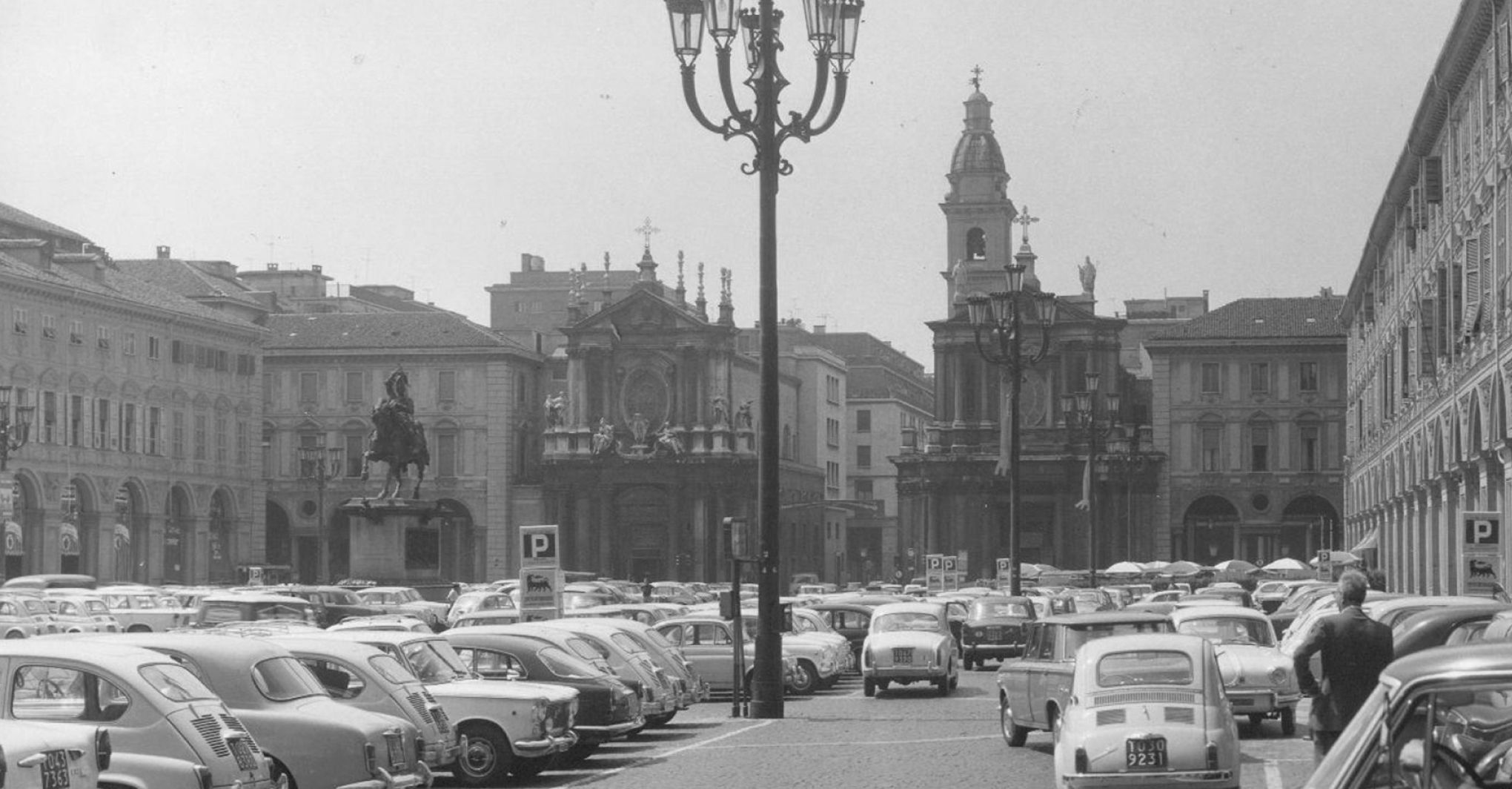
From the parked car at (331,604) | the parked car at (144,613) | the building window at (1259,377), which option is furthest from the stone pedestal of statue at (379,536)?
the building window at (1259,377)

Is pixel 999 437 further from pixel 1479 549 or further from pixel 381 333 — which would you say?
pixel 1479 549

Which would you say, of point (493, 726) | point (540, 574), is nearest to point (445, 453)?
point (540, 574)

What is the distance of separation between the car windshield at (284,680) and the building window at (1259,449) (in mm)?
98261


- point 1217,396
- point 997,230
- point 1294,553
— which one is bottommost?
point 1294,553

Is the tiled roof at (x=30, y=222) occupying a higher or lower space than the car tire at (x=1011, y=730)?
higher

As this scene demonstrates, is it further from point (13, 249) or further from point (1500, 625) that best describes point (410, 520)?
point (1500, 625)

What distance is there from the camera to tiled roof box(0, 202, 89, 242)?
3406 inches

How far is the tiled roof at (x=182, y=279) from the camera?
105 m

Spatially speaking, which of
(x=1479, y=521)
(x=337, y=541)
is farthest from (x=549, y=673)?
(x=337, y=541)

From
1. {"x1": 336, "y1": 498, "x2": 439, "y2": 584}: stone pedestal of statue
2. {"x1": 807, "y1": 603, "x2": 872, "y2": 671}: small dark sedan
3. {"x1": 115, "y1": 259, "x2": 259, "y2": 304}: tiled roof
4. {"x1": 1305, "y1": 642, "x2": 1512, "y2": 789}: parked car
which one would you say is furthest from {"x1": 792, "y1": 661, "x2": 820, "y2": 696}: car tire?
{"x1": 115, "y1": 259, "x2": 259, "y2": 304}: tiled roof

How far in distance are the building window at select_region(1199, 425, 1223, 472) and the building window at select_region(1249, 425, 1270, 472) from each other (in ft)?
4.72

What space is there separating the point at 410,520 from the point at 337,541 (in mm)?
56793

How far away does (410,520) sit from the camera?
181 feet

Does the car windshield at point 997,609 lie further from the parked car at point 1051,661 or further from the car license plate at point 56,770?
the car license plate at point 56,770
